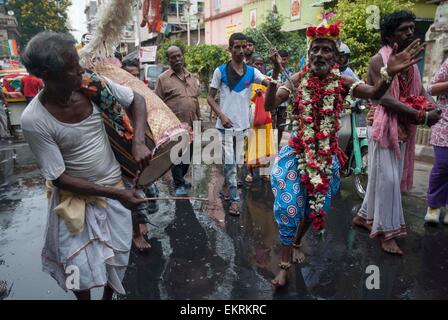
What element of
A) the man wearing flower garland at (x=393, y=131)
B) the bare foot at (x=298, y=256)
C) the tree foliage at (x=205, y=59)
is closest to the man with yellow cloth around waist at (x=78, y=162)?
the bare foot at (x=298, y=256)

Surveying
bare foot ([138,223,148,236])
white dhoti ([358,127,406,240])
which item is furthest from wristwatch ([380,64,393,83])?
bare foot ([138,223,148,236])

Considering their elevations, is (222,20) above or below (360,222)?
above

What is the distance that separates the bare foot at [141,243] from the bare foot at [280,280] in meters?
1.37

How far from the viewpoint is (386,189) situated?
362 cm

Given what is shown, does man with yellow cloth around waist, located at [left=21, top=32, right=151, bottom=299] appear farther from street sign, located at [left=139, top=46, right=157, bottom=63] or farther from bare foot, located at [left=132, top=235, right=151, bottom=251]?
street sign, located at [left=139, top=46, right=157, bottom=63]

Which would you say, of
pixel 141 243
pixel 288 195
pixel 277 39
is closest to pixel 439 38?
pixel 288 195

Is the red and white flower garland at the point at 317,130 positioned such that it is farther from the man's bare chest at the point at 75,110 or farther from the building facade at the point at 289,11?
the building facade at the point at 289,11

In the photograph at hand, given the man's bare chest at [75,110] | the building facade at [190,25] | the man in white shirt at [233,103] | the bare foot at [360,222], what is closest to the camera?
the man's bare chest at [75,110]

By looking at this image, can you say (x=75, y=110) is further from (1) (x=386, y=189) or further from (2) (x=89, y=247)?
(1) (x=386, y=189)

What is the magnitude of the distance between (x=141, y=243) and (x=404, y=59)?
113 inches

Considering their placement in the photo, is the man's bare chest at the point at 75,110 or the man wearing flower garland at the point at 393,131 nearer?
the man's bare chest at the point at 75,110

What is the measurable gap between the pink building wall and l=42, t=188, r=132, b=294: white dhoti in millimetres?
20330

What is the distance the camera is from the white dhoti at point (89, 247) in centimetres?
228

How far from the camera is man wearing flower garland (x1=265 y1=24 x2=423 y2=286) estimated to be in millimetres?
2887
